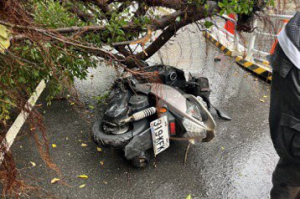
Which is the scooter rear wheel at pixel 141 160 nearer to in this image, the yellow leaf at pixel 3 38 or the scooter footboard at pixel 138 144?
the scooter footboard at pixel 138 144

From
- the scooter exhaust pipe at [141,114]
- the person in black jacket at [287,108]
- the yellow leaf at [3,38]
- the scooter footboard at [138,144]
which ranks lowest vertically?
the scooter footboard at [138,144]

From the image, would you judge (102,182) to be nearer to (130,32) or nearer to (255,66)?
(130,32)

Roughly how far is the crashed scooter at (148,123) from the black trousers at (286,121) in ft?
3.41

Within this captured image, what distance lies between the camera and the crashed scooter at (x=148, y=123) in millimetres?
2688

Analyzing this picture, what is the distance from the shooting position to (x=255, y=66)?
595 centimetres

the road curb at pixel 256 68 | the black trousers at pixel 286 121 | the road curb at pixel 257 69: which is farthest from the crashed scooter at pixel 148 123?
the road curb at pixel 257 69

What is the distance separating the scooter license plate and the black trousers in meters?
1.20

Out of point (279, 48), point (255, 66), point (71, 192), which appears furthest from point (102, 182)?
point (255, 66)

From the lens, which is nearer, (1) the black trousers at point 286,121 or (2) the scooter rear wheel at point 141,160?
(1) the black trousers at point 286,121

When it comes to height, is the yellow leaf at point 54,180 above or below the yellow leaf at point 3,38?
below

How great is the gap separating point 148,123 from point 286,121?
5.14 feet

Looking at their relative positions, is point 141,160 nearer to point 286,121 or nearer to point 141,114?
point 141,114

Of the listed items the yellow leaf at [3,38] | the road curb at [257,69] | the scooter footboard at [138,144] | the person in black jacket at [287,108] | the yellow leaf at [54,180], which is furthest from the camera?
the road curb at [257,69]

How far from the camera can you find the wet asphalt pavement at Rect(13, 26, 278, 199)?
266 cm
